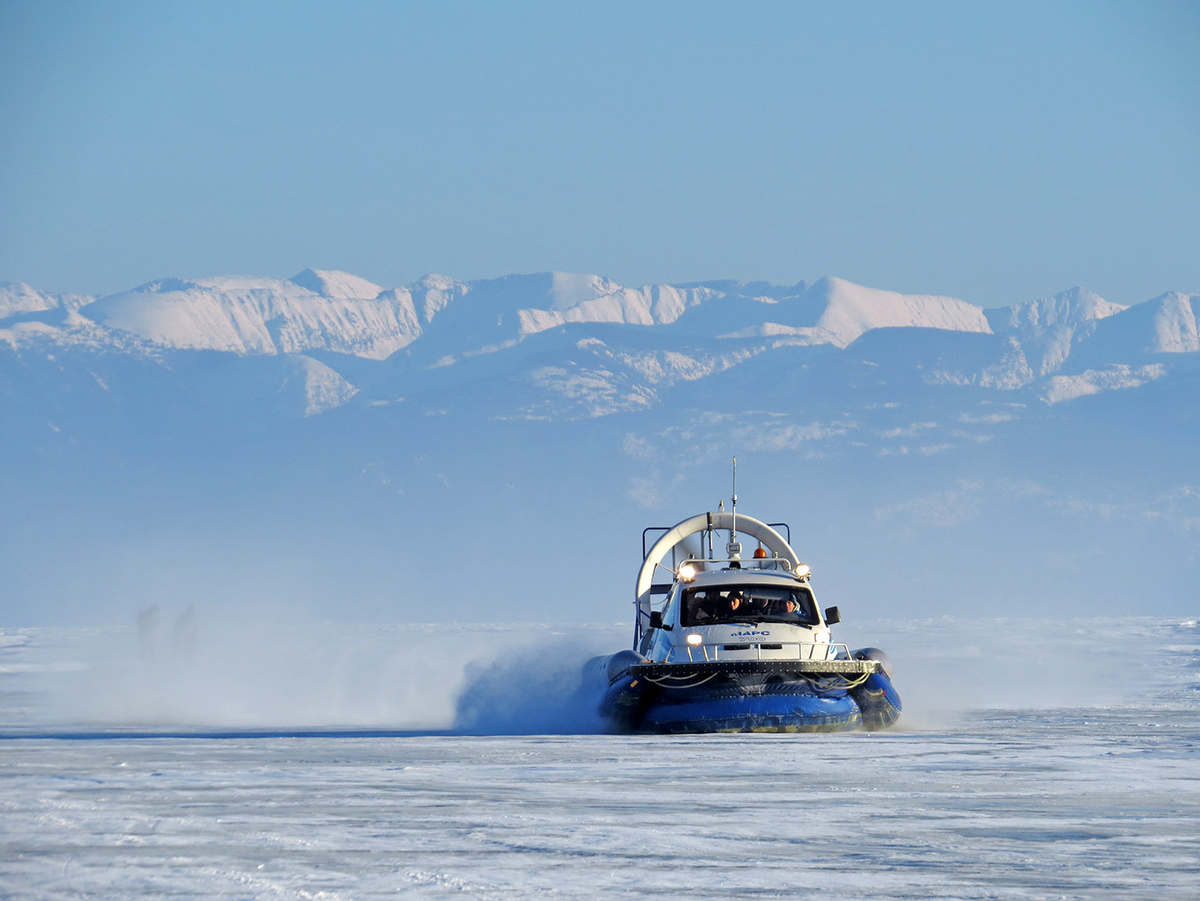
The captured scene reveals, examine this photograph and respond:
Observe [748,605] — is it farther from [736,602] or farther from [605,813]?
Result: [605,813]

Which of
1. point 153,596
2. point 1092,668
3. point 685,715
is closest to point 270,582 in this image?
point 153,596

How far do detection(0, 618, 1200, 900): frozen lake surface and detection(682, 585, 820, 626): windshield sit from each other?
204 centimetres

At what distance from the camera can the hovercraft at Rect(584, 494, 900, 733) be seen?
15.7 metres

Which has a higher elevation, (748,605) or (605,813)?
(748,605)

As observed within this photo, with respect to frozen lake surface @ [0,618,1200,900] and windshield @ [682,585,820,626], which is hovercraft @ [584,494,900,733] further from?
→ frozen lake surface @ [0,618,1200,900]

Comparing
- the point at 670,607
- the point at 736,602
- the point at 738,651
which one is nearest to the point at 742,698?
the point at 738,651

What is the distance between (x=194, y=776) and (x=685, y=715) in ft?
19.6

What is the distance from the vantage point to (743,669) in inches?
622

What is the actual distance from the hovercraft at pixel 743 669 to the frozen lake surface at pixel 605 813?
0.51 m

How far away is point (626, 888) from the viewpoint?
7.27m

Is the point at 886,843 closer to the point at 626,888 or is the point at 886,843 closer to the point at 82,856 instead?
the point at 626,888

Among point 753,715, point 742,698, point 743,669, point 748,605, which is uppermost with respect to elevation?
point 748,605

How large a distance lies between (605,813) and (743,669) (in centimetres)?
648

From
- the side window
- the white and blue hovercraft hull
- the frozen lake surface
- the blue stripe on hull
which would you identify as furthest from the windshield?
the frozen lake surface
